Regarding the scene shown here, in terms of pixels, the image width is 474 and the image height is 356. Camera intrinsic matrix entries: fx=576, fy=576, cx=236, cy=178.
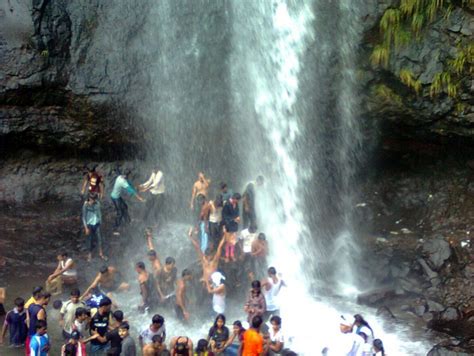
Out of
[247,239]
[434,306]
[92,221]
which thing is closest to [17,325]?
[92,221]

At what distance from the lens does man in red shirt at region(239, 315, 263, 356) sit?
9586 mm

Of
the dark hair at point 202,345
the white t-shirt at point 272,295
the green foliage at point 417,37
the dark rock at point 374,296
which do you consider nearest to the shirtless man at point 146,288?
the white t-shirt at point 272,295

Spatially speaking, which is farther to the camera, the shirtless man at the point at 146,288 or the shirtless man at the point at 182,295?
the shirtless man at the point at 146,288

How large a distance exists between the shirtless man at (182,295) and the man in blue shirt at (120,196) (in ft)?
12.8

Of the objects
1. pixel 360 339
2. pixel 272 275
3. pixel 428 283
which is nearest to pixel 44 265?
pixel 272 275

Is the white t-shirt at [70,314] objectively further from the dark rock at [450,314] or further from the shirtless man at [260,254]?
the dark rock at [450,314]

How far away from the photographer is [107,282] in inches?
493

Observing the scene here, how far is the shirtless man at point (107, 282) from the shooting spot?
1197 centimetres

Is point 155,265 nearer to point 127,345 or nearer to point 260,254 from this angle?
point 260,254

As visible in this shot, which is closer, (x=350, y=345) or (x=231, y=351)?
(x=350, y=345)

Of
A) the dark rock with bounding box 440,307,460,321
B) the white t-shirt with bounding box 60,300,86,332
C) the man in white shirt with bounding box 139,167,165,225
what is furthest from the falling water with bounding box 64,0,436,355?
the white t-shirt with bounding box 60,300,86,332

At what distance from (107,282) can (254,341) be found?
4.30 metres

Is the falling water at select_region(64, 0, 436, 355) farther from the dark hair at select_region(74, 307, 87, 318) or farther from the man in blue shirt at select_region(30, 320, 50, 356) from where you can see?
the man in blue shirt at select_region(30, 320, 50, 356)

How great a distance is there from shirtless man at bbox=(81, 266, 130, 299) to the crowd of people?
2cm
